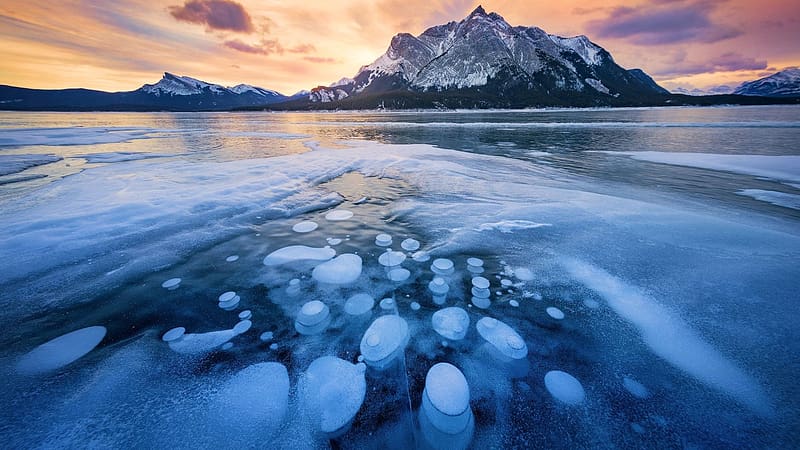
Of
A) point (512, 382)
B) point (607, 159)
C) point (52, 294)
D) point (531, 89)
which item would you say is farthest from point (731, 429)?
point (531, 89)

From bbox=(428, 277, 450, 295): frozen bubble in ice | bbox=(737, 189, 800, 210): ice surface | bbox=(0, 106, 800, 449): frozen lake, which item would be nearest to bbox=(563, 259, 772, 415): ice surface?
bbox=(0, 106, 800, 449): frozen lake

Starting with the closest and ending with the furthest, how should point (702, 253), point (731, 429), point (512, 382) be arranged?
point (731, 429) → point (512, 382) → point (702, 253)

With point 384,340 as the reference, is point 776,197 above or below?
above

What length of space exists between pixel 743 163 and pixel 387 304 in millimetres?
15811

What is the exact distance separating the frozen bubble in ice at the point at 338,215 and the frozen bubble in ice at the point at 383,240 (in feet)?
4.16

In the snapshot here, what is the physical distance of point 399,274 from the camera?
4051mm

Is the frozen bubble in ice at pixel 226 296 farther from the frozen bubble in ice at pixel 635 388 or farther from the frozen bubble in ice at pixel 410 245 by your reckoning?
the frozen bubble in ice at pixel 635 388

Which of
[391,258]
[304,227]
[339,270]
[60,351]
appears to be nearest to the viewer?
[60,351]

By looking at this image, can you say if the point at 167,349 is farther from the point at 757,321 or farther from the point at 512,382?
the point at 757,321

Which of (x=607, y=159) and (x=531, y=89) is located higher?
(x=531, y=89)

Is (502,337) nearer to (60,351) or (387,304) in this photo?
(387,304)

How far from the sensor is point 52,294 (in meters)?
3.56

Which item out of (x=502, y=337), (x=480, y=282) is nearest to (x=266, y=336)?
(x=502, y=337)

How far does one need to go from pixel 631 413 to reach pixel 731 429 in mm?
606
